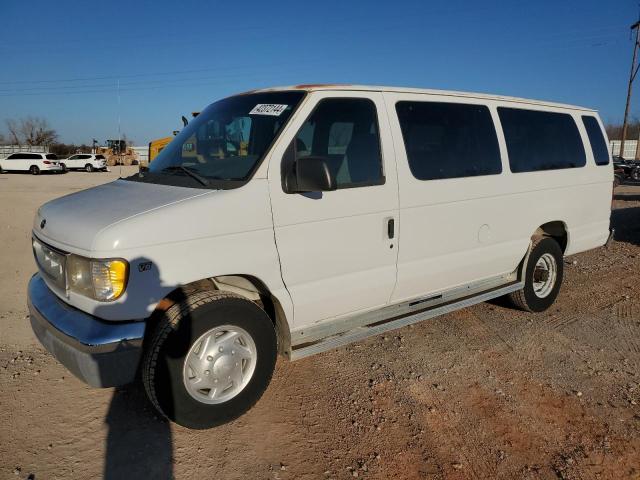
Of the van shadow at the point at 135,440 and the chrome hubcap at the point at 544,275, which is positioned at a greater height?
the chrome hubcap at the point at 544,275

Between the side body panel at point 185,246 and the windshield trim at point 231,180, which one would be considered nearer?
the side body panel at point 185,246

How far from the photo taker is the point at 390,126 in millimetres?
3734

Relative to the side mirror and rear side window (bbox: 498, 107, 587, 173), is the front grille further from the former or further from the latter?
rear side window (bbox: 498, 107, 587, 173)

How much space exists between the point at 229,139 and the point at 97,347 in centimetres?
172

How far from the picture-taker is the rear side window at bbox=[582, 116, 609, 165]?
18.1ft

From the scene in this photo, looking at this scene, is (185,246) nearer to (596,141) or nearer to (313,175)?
(313,175)

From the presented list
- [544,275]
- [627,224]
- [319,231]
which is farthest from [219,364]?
[627,224]

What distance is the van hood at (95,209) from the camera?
283cm

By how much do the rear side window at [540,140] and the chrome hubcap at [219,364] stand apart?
3.06m

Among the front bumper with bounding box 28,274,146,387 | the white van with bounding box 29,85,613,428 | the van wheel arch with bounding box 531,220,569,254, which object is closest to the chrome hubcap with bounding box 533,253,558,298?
the van wheel arch with bounding box 531,220,569,254

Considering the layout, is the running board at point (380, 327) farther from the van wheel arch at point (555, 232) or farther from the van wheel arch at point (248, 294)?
the van wheel arch at point (555, 232)

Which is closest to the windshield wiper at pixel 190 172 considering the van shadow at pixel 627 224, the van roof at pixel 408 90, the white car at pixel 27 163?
the van roof at pixel 408 90

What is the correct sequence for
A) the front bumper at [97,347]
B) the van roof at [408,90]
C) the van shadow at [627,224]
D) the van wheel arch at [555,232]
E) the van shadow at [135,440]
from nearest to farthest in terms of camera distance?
the front bumper at [97,347], the van shadow at [135,440], the van roof at [408,90], the van wheel arch at [555,232], the van shadow at [627,224]

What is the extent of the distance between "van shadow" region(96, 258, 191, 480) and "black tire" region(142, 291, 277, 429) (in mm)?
51
